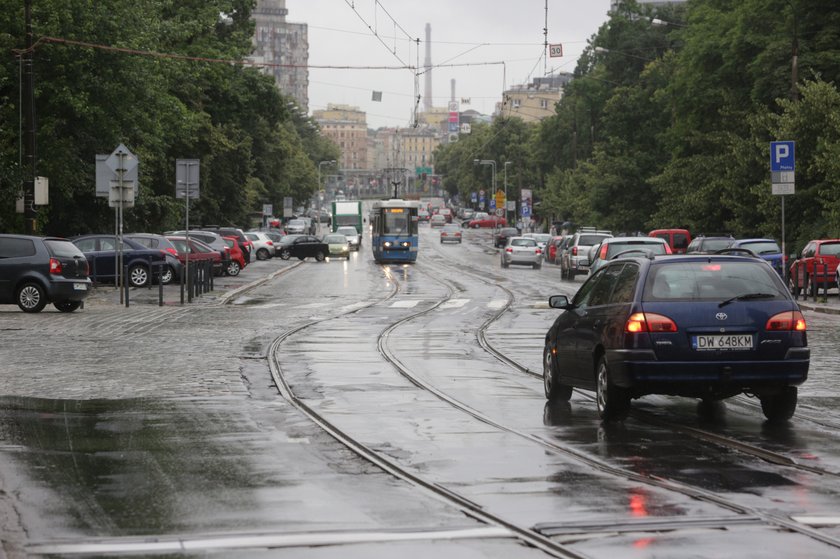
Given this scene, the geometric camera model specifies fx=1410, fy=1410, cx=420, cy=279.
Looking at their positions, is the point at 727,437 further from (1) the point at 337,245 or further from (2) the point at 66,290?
(1) the point at 337,245

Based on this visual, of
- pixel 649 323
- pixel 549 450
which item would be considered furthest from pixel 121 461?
pixel 649 323

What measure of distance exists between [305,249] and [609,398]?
64.1 m

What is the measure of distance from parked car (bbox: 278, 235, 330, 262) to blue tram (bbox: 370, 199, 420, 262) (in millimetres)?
6524

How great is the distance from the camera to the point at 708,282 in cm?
1254

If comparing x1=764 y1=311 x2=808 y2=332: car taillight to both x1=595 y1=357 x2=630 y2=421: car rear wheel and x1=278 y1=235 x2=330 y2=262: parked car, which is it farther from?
x1=278 y1=235 x2=330 y2=262: parked car

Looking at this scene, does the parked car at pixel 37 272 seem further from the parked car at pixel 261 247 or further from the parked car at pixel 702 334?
the parked car at pixel 261 247

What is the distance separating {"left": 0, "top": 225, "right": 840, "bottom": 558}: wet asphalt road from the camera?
7547mm

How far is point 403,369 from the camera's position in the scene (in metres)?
18.1

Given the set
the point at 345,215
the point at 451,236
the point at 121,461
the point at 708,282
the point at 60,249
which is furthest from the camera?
the point at 451,236

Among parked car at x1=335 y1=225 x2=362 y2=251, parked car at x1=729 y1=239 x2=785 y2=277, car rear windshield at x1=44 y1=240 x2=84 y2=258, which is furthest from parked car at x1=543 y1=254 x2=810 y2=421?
parked car at x1=335 y1=225 x2=362 y2=251

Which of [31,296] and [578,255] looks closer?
[31,296]

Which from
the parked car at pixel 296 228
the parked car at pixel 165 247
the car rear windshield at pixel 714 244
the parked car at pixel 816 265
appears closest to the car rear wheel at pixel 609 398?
the parked car at pixel 816 265

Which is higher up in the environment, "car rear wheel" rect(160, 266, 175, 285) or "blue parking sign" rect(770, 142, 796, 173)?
"blue parking sign" rect(770, 142, 796, 173)

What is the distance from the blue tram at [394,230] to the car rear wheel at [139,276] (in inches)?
1072
